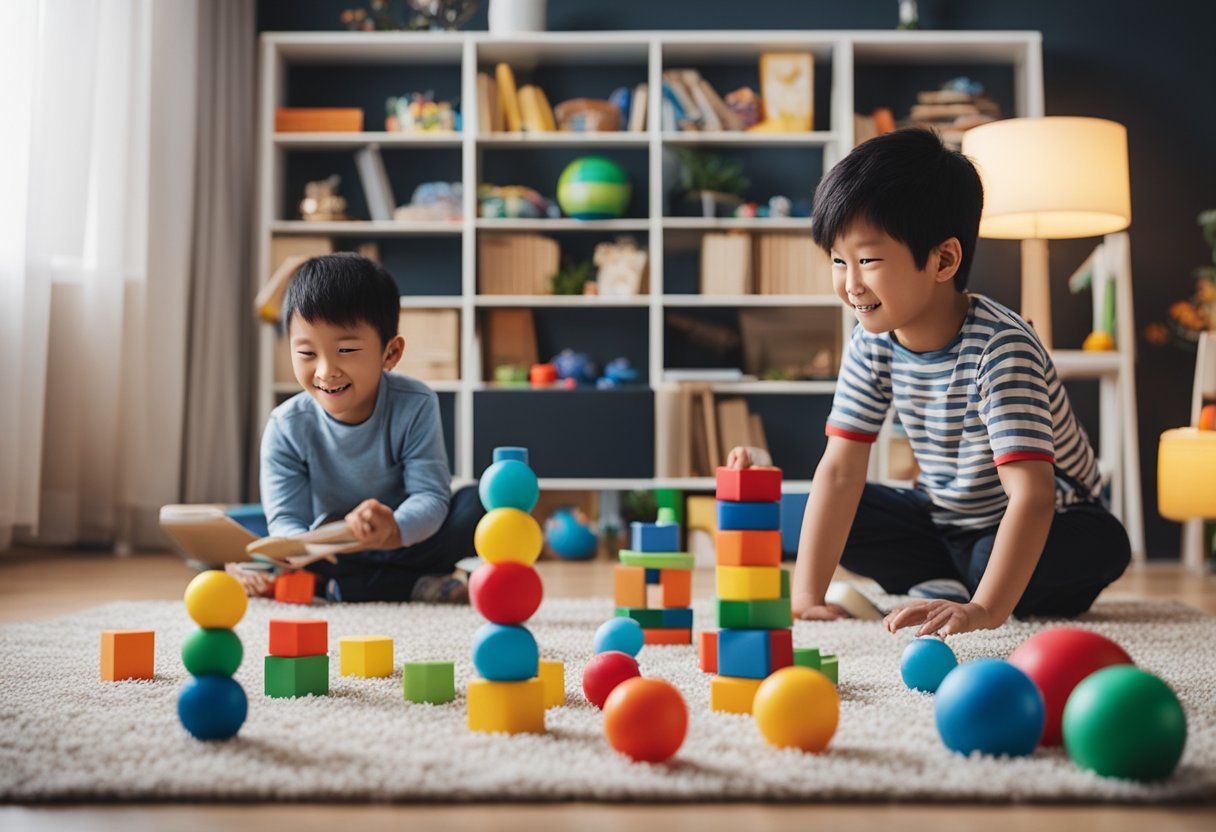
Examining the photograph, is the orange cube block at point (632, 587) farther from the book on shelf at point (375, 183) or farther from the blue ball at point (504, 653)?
the book on shelf at point (375, 183)

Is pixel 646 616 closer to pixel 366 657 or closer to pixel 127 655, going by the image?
pixel 366 657

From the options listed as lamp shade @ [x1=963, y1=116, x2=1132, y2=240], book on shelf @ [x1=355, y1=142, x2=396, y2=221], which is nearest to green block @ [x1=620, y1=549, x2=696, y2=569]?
lamp shade @ [x1=963, y1=116, x2=1132, y2=240]

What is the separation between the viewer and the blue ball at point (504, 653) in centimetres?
91

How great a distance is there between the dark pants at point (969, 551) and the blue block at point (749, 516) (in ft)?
2.55

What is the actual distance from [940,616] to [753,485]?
0.27m

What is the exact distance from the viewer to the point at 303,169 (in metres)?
3.77

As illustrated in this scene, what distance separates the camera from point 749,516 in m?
0.97

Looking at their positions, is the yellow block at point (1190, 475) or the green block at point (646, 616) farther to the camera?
the yellow block at point (1190, 475)

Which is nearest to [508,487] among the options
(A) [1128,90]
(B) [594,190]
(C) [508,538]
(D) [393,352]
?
(C) [508,538]

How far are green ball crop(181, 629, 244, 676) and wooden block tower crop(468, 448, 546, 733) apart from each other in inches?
7.5

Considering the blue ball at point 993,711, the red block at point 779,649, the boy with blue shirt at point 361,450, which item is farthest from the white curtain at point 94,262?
the blue ball at point 993,711

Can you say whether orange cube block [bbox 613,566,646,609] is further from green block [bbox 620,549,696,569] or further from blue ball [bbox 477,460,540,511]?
blue ball [bbox 477,460,540,511]

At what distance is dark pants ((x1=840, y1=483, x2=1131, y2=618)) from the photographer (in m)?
1.66

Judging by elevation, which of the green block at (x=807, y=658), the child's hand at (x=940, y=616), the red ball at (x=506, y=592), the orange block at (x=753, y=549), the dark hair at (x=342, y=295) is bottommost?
the green block at (x=807, y=658)
